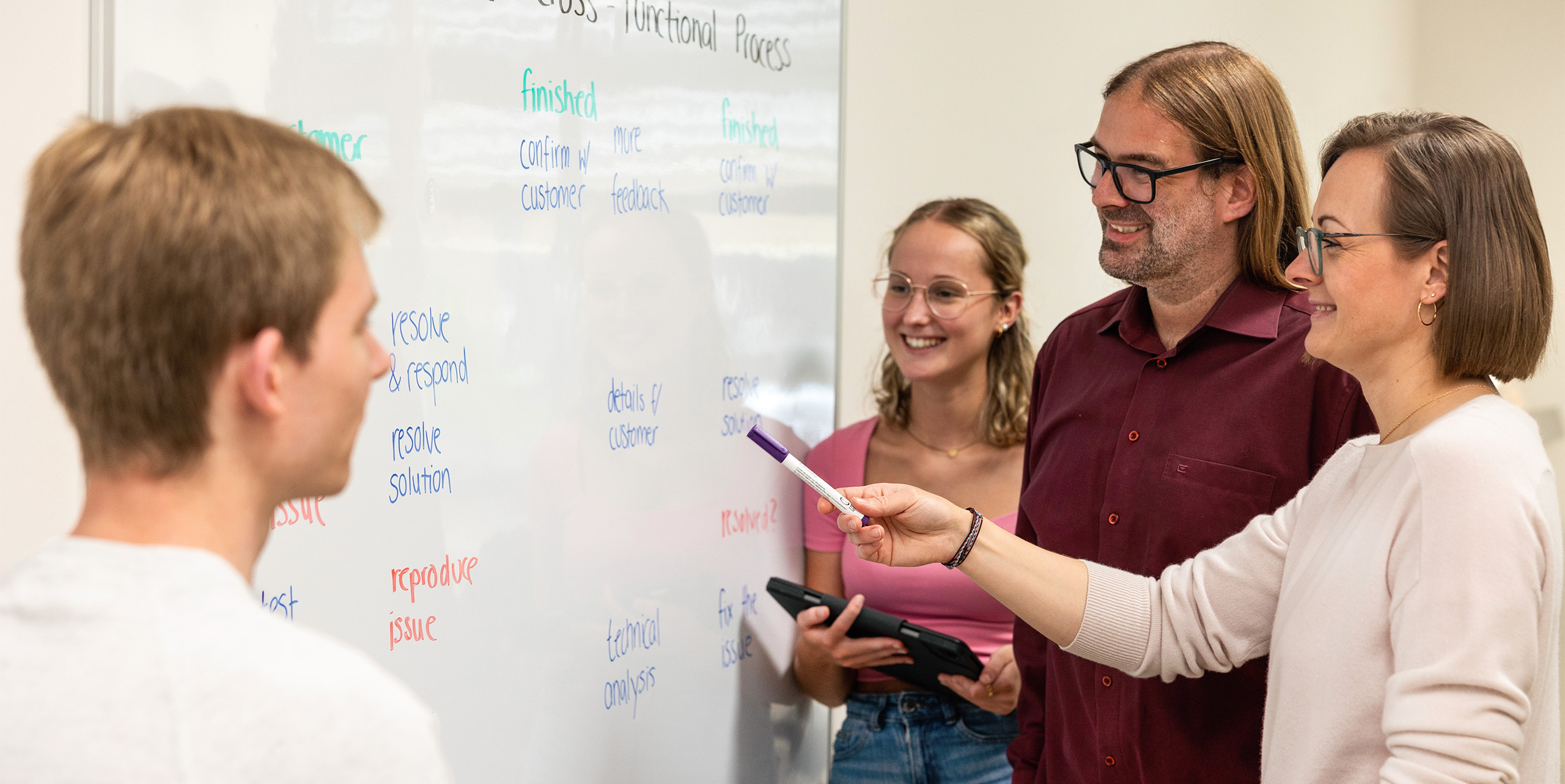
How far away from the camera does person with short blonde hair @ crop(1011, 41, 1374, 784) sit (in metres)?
1.48

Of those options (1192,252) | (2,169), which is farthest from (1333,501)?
(2,169)

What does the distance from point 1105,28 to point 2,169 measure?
2.53m

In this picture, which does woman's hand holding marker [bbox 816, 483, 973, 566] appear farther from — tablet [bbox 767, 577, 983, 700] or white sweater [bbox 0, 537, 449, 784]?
white sweater [bbox 0, 537, 449, 784]

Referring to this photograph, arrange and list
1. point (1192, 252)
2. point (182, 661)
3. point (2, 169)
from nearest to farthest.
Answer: point (182, 661) → point (2, 169) → point (1192, 252)

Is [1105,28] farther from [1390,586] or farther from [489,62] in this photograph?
[1390,586]

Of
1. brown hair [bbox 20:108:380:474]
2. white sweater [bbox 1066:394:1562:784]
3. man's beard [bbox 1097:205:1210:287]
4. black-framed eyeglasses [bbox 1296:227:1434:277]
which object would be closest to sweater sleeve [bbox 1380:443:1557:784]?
white sweater [bbox 1066:394:1562:784]

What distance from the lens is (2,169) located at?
1.02 metres

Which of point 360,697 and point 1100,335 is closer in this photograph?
point 360,697

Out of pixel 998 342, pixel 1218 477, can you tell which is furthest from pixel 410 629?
pixel 998 342

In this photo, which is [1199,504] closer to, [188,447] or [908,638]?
[908,638]

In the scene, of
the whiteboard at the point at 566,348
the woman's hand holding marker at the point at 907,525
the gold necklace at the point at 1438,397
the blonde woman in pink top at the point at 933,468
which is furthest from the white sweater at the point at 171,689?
the blonde woman in pink top at the point at 933,468

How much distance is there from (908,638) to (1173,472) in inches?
20.8

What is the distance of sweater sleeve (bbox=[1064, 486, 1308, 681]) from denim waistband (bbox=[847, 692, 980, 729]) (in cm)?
62

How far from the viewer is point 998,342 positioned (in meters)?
2.18
